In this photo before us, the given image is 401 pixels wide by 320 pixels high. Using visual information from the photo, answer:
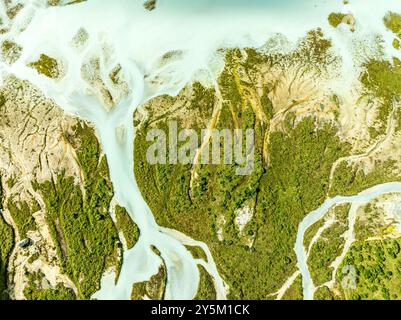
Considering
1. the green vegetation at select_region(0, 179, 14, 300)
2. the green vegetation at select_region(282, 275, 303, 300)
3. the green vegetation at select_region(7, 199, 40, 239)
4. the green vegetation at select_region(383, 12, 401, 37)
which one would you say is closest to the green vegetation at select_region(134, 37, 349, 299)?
the green vegetation at select_region(282, 275, 303, 300)

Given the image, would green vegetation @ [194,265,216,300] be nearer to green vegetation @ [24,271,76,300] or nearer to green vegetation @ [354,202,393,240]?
green vegetation @ [24,271,76,300]

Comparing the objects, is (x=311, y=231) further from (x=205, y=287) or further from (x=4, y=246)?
(x=4, y=246)

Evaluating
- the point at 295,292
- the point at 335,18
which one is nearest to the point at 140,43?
the point at 335,18

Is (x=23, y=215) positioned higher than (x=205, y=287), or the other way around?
(x=23, y=215)

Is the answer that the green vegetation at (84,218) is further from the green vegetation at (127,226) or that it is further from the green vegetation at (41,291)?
the green vegetation at (41,291)

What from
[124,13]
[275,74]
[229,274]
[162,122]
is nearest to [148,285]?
[229,274]

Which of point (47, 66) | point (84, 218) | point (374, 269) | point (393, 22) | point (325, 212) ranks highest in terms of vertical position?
point (47, 66)
